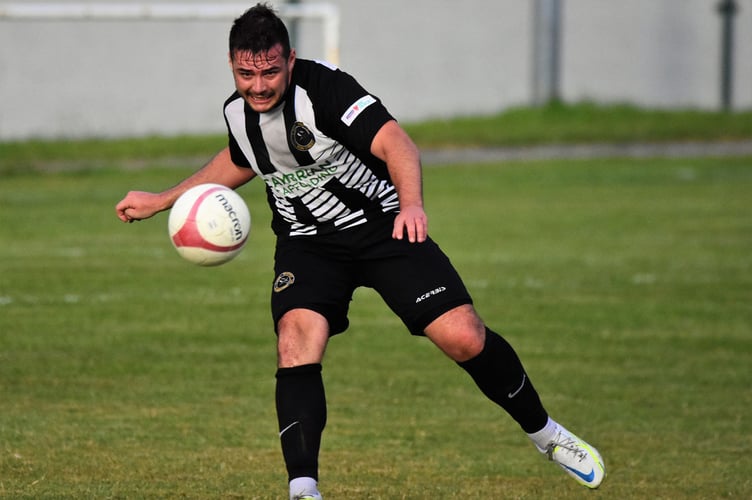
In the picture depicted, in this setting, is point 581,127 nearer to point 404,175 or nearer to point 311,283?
point 311,283

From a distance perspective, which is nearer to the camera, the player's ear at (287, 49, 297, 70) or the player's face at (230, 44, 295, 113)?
the player's face at (230, 44, 295, 113)

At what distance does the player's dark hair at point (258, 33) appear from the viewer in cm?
583

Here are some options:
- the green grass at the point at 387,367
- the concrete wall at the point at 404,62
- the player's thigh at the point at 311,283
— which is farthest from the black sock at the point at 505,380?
the concrete wall at the point at 404,62

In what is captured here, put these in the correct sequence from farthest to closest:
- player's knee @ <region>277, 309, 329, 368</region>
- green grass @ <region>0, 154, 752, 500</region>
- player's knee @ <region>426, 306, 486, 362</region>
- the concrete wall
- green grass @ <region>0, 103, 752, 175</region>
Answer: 1. the concrete wall
2. green grass @ <region>0, 103, 752, 175</region>
3. green grass @ <region>0, 154, 752, 500</region>
4. player's knee @ <region>426, 306, 486, 362</region>
5. player's knee @ <region>277, 309, 329, 368</region>

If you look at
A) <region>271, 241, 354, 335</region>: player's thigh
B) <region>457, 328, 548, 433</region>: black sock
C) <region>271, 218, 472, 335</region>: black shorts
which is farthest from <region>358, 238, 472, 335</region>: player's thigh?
<region>457, 328, 548, 433</region>: black sock

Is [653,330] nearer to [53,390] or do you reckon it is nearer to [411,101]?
[53,390]

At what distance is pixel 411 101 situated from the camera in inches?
1180

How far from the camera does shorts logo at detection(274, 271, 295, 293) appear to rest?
6.15 metres

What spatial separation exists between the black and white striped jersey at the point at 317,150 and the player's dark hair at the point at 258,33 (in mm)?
252

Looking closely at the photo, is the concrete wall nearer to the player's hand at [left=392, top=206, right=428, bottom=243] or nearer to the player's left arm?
the player's left arm

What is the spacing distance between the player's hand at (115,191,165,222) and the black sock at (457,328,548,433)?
1.64 meters

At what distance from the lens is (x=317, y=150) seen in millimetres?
6055

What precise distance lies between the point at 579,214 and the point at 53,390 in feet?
37.0

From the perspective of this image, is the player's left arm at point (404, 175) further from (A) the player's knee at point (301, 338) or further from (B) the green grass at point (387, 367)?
(B) the green grass at point (387, 367)
